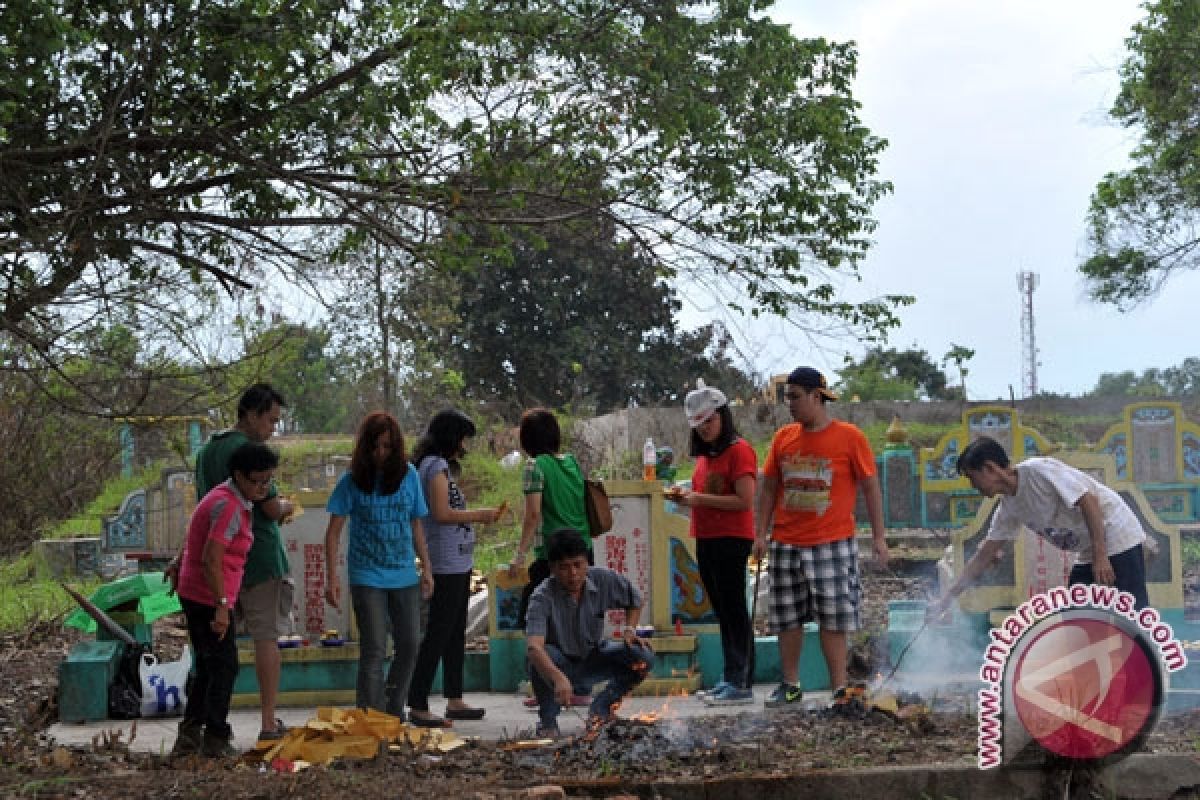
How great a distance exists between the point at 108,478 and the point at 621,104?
16.9 meters

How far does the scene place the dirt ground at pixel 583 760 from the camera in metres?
5.42

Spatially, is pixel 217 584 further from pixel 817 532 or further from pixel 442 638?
pixel 817 532

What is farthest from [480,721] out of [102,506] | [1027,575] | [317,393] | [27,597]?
[317,393]

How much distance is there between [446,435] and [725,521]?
164 centimetres

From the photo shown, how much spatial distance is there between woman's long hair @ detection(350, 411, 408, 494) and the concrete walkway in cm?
136

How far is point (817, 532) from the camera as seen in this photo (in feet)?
23.5

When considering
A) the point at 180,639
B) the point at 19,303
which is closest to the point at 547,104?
the point at 19,303

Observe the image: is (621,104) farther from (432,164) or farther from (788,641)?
(788,641)

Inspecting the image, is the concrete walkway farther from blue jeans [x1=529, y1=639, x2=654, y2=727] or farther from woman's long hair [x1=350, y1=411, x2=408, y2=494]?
woman's long hair [x1=350, y1=411, x2=408, y2=494]

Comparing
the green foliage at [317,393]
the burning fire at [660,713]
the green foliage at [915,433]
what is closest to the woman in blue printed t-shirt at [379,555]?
the burning fire at [660,713]

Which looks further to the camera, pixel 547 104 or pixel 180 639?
pixel 180 639

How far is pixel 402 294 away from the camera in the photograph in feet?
31.0

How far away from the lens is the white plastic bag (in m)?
7.96

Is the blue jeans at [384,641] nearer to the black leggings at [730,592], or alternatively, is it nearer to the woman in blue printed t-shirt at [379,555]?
the woman in blue printed t-shirt at [379,555]
